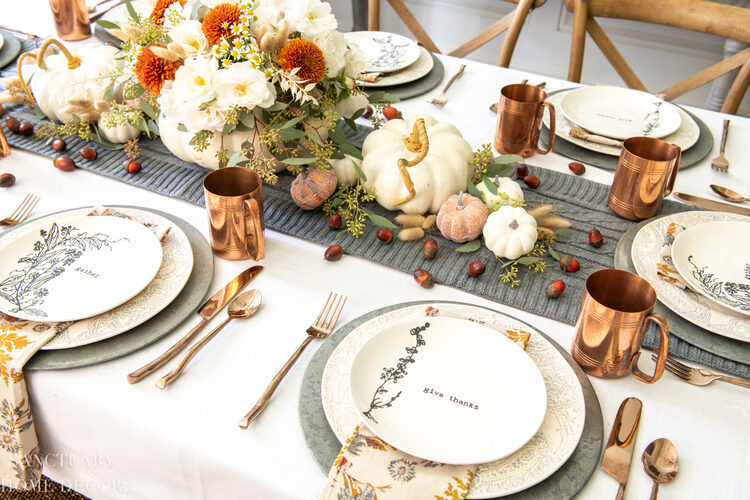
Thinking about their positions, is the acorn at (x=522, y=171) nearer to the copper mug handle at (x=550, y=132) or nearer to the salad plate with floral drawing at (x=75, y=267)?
the copper mug handle at (x=550, y=132)

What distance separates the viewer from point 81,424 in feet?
2.27

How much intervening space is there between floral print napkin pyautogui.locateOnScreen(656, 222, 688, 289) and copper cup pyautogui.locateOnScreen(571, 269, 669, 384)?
0.48ft

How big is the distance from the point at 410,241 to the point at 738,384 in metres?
0.46

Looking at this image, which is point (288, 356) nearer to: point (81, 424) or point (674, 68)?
point (81, 424)

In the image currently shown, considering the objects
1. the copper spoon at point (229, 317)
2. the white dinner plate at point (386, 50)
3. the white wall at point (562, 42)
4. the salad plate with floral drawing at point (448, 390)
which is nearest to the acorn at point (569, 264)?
the salad plate with floral drawing at point (448, 390)

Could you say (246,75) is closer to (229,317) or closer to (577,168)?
(229,317)

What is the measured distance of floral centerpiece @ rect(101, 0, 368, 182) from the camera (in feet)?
2.83

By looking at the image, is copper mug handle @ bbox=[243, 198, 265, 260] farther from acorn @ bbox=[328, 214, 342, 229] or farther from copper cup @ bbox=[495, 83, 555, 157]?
copper cup @ bbox=[495, 83, 555, 157]

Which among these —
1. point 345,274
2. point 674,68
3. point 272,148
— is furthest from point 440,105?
point 674,68

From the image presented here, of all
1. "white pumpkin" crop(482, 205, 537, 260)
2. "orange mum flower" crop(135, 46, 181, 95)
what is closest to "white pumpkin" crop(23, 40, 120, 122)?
"orange mum flower" crop(135, 46, 181, 95)

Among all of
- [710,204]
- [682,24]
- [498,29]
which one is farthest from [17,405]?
[682,24]

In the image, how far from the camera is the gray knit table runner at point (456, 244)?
827 mm

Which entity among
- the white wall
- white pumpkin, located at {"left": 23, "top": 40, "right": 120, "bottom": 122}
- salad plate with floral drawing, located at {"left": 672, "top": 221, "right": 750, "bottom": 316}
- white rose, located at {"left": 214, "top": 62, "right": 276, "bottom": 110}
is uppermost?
white rose, located at {"left": 214, "top": 62, "right": 276, "bottom": 110}

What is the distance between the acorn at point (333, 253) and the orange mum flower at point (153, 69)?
13.8 inches
